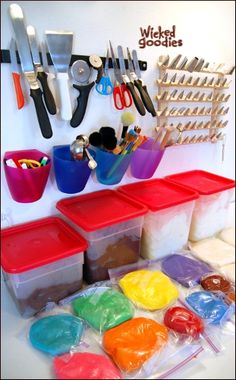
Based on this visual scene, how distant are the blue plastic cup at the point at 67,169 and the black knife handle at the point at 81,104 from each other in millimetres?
68

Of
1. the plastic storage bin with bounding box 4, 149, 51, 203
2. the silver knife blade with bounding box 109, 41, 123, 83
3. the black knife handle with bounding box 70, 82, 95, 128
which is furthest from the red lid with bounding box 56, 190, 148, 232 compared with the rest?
the silver knife blade with bounding box 109, 41, 123, 83

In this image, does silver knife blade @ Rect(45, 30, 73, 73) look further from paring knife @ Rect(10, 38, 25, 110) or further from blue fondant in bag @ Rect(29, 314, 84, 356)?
blue fondant in bag @ Rect(29, 314, 84, 356)

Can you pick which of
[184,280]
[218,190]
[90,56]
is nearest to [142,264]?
[184,280]

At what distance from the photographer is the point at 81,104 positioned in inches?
23.8

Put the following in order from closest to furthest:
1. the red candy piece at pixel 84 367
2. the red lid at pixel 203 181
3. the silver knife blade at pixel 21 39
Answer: the silver knife blade at pixel 21 39 < the red candy piece at pixel 84 367 < the red lid at pixel 203 181

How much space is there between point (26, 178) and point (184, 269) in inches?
18.7

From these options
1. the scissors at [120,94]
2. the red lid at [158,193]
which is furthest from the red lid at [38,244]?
the scissors at [120,94]

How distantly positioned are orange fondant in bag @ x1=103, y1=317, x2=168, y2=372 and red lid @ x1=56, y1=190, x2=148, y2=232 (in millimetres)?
222

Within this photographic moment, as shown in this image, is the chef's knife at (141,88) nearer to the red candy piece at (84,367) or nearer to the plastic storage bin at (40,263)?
the plastic storage bin at (40,263)

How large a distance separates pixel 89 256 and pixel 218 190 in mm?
440

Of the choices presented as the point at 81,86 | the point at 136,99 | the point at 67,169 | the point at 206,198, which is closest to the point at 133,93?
the point at 136,99

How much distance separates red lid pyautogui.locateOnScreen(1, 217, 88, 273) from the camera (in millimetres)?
589

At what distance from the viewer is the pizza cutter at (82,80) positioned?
55 cm

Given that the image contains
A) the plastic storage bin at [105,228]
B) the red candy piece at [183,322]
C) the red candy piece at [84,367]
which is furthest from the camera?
the plastic storage bin at [105,228]
